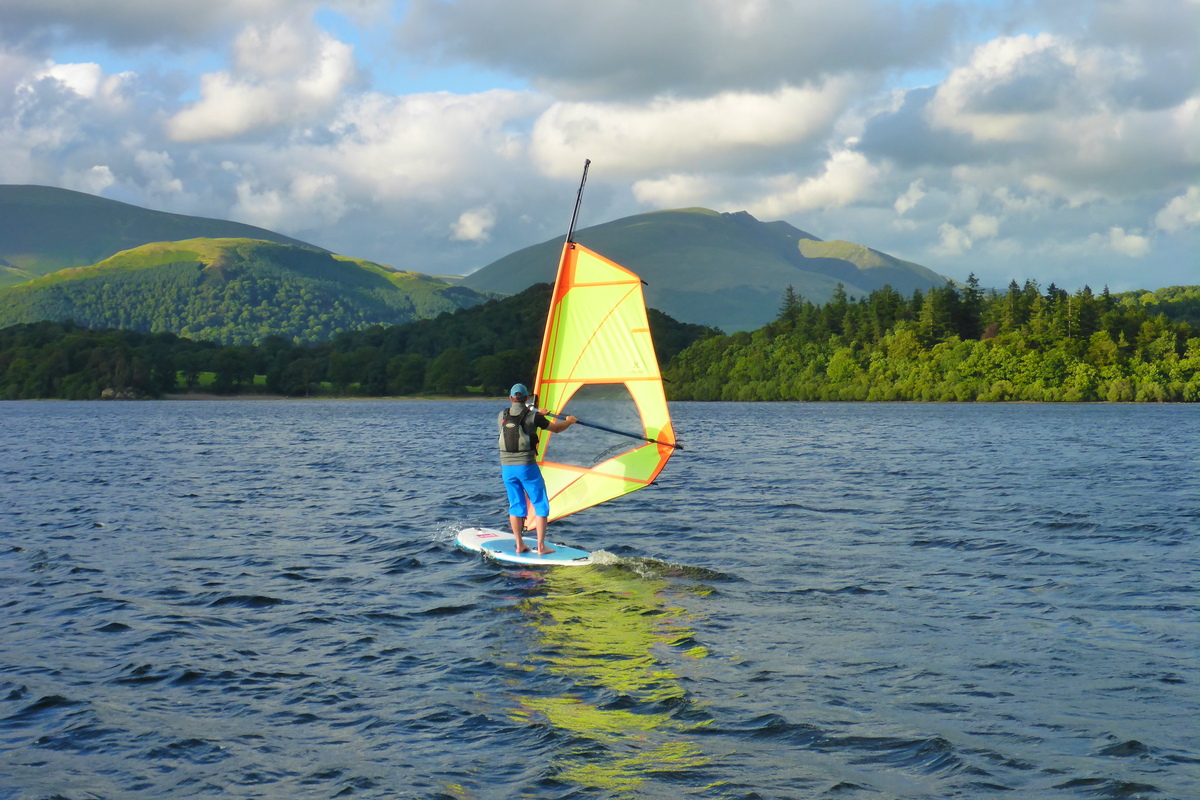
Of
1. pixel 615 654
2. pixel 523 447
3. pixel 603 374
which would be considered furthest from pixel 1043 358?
pixel 615 654

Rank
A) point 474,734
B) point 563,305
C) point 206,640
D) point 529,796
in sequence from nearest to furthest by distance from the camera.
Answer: point 529,796, point 474,734, point 206,640, point 563,305

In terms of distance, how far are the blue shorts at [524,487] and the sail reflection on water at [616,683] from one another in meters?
1.90

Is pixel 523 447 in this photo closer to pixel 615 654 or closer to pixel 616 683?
pixel 615 654

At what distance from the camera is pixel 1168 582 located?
1917 centimetres

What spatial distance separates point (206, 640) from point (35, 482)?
31420 millimetres

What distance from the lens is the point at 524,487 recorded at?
20562 mm

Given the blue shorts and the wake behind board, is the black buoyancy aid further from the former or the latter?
the wake behind board

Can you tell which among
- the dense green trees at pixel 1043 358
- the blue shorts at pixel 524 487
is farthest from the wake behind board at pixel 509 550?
the dense green trees at pixel 1043 358

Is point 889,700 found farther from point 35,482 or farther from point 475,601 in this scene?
point 35,482

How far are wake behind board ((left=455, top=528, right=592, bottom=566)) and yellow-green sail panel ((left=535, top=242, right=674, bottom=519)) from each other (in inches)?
74.6

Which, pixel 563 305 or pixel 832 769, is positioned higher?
pixel 563 305

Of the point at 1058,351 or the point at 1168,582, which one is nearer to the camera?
the point at 1168,582

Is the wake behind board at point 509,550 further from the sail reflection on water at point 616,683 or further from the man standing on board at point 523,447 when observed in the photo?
the sail reflection on water at point 616,683

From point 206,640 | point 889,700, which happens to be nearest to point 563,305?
point 206,640
